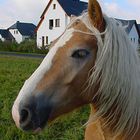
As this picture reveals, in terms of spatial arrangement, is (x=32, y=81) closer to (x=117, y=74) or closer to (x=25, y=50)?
(x=117, y=74)

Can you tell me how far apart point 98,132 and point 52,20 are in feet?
149

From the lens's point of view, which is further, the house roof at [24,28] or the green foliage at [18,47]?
the house roof at [24,28]

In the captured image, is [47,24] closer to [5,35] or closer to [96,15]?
[5,35]

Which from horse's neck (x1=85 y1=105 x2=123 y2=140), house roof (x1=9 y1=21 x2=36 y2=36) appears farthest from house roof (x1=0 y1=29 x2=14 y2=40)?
horse's neck (x1=85 y1=105 x2=123 y2=140)

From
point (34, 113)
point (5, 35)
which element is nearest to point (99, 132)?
point (34, 113)

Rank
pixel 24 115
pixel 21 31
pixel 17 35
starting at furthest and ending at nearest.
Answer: pixel 17 35 → pixel 21 31 → pixel 24 115

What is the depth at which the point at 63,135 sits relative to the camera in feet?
18.2

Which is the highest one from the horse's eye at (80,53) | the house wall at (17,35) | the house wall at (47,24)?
the horse's eye at (80,53)

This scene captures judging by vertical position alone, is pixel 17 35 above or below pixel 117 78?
below

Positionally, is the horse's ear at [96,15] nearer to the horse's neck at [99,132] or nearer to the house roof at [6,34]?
the horse's neck at [99,132]

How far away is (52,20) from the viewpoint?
47.7 metres

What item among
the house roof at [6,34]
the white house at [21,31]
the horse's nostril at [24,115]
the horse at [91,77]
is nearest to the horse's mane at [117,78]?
the horse at [91,77]

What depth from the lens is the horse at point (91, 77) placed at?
2.38m

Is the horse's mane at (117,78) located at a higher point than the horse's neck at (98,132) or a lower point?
higher
